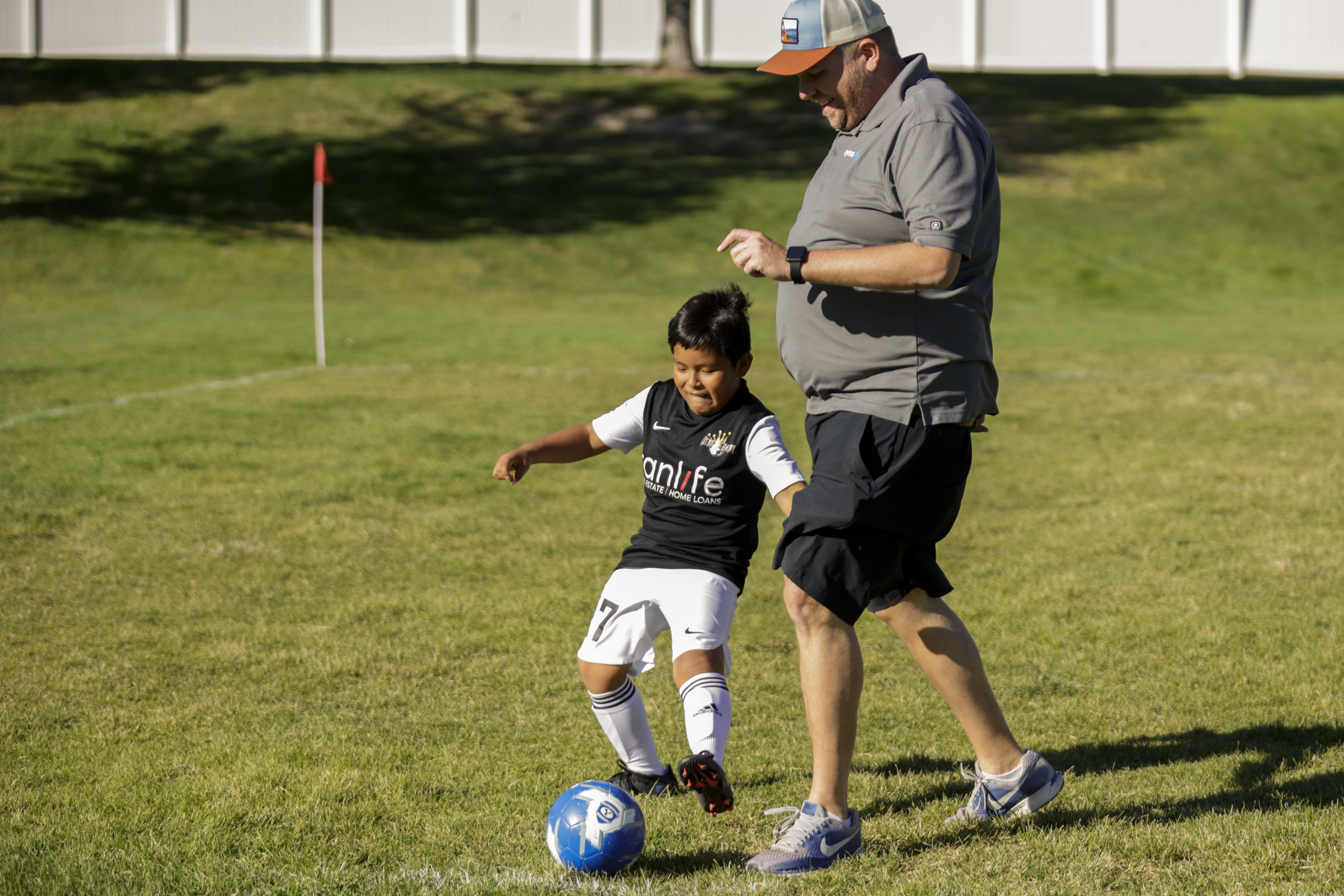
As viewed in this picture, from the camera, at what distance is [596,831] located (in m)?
3.44

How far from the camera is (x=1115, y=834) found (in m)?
3.70

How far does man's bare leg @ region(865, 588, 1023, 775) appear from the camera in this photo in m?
3.70

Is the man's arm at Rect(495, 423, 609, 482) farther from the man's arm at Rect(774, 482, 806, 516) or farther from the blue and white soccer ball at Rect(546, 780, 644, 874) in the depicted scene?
the blue and white soccer ball at Rect(546, 780, 644, 874)

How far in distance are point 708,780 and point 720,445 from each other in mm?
1075

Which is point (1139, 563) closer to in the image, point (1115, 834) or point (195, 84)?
point (1115, 834)

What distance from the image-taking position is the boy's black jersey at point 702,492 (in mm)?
4031

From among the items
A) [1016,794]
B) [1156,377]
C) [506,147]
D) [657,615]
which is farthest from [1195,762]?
[506,147]

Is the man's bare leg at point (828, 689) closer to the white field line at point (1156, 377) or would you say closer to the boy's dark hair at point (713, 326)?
the boy's dark hair at point (713, 326)

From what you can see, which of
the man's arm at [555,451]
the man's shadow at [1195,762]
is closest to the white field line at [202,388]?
the man's arm at [555,451]

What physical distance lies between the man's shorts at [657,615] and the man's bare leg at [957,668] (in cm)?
31

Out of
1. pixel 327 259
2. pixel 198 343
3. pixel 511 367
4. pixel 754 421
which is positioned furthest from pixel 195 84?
pixel 754 421

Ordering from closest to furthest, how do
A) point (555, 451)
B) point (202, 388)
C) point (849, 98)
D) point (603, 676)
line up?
point (849, 98) → point (603, 676) → point (555, 451) → point (202, 388)

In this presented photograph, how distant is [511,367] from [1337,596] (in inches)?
363

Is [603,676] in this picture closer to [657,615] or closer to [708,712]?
[657,615]
